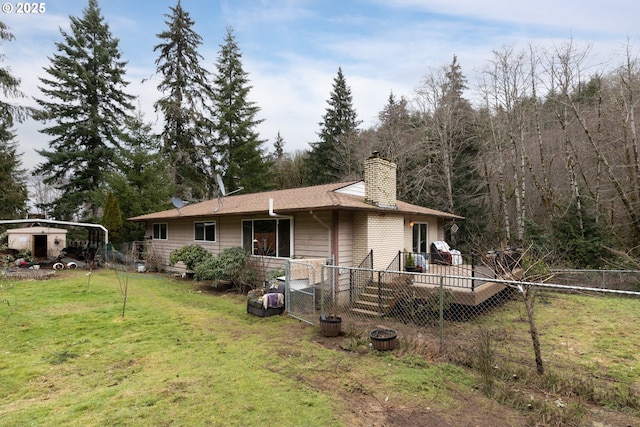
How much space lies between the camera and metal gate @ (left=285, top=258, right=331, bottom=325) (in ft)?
22.7

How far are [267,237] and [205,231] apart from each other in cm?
379

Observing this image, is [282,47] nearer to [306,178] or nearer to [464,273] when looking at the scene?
[464,273]

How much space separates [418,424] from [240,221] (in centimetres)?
916

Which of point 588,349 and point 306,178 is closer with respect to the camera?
point 588,349

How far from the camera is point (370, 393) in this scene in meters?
3.87

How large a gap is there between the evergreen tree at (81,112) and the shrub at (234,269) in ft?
55.6

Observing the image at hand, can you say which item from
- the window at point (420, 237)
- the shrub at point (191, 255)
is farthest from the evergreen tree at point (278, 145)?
the window at point (420, 237)

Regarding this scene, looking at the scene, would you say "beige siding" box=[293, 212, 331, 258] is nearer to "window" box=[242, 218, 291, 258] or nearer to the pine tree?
"window" box=[242, 218, 291, 258]

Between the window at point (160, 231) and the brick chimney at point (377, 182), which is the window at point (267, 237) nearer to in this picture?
the brick chimney at point (377, 182)

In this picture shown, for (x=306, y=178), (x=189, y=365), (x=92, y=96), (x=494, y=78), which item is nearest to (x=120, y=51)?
(x=92, y=96)

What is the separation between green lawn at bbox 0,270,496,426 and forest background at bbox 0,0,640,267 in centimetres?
1249

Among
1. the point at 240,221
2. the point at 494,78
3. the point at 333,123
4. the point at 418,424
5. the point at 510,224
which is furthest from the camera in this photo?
the point at 333,123

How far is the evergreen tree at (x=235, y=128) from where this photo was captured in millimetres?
25672

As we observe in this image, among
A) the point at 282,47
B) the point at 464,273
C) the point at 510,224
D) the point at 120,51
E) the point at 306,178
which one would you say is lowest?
the point at 464,273
